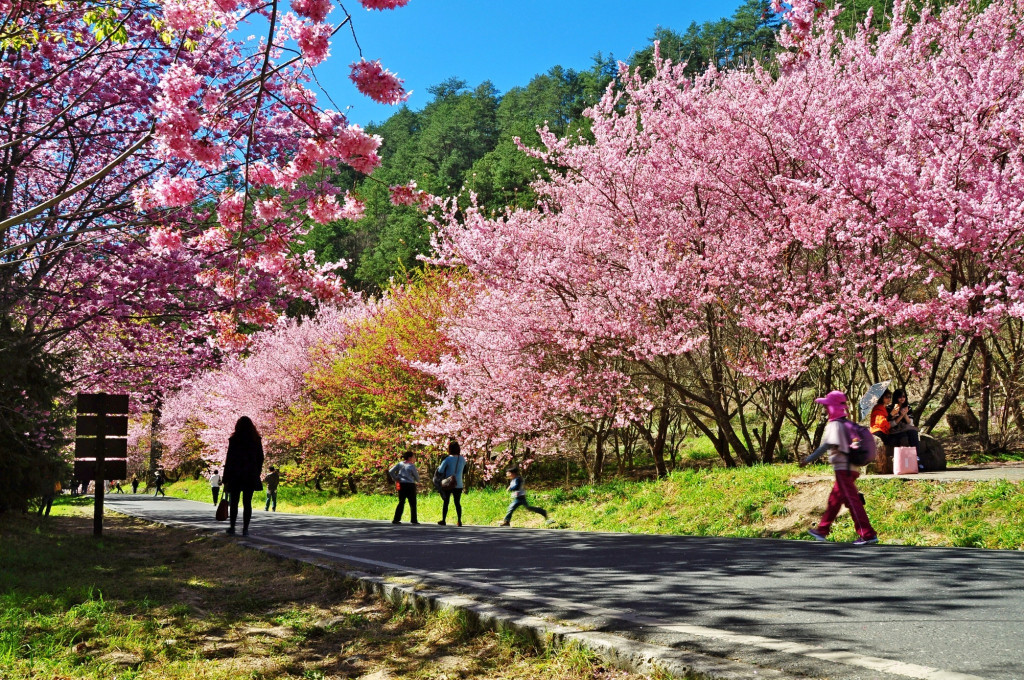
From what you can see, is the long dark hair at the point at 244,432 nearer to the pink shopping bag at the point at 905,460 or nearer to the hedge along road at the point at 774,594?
the hedge along road at the point at 774,594

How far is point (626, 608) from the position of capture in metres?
5.52

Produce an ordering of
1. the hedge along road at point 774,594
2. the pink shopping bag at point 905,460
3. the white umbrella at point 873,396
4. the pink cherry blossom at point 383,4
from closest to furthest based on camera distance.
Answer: the hedge along road at point 774,594 → the pink cherry blossom at point 383,4 → the pink shopping bag at point 905,460 → the white umbrella at point 873,396

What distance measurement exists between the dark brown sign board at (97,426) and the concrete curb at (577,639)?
8689mm

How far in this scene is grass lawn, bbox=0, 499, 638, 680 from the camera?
16.3 feet

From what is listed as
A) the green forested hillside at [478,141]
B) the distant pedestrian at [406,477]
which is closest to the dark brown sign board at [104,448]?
the distant pedestrian at [406,477]

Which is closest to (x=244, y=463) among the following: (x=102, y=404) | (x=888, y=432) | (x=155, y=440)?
(x=102, y=404)

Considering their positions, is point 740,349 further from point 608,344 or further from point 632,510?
point 632,510

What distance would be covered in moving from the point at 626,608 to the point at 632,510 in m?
9.67

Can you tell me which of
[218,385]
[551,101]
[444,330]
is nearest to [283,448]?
[218,385]

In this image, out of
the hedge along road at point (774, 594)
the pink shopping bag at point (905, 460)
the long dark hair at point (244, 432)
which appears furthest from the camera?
the long dark hair at point (244, 432)

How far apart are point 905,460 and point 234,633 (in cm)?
1053

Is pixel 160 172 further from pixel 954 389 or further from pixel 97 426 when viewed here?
pixel 954 389

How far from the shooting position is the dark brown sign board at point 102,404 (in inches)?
548

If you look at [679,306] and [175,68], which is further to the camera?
[679,306]
